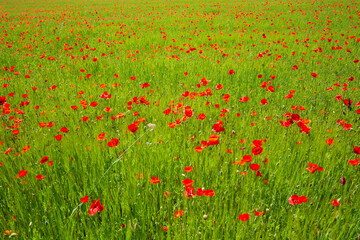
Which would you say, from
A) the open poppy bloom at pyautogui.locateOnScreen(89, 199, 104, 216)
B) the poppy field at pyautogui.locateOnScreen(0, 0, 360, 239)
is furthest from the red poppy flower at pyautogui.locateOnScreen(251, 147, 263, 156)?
the open poppy bloom at pyautogui.locateOnScreen(89, 199, 104, 216)

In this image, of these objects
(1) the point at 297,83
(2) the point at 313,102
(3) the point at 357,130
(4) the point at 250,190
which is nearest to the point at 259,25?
(1) the point at 297,83

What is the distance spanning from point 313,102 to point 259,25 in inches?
298

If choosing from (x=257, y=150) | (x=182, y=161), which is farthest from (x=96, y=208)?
(x=257, y=150)

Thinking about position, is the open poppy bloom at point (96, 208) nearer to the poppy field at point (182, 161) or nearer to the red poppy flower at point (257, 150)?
the poppy field at point (182, 161)

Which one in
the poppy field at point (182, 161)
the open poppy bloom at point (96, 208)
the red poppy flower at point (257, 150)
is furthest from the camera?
the red poppy flower at point (257, 150)

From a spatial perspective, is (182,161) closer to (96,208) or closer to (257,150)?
(257,150)

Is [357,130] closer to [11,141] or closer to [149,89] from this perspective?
[149,89]

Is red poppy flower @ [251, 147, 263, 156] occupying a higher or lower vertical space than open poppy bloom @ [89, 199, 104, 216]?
higher

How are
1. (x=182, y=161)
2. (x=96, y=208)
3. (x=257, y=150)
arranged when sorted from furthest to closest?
(x=182, y=161)
(x=257, y=150)
(x=96, y=208)

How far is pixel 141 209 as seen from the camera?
1.50 meters

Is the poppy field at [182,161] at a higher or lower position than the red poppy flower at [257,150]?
lower

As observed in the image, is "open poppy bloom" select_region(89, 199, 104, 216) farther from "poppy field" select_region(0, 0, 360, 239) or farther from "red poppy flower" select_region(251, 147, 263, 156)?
"red poppy flower" select_region(251, 147, 263, 156)

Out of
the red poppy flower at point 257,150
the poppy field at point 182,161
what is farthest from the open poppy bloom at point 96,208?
the red poppy flower at point 257,150

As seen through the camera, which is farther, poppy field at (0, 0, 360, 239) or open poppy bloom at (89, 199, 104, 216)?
poppy field at (0, 0, 360, 239)
